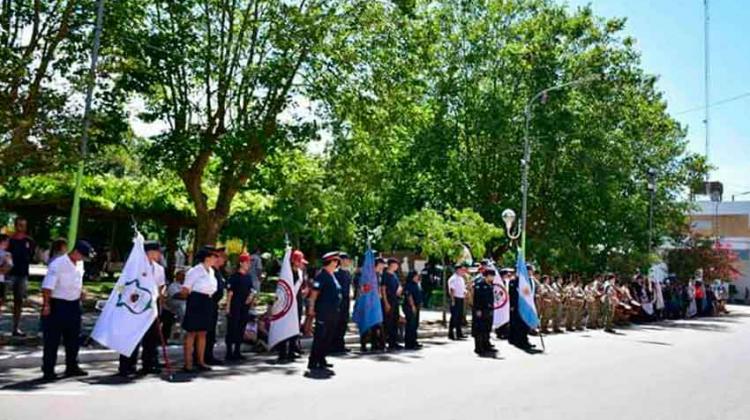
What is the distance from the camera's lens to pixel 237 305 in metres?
12.6

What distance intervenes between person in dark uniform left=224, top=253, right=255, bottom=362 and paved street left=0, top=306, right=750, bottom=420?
481mm

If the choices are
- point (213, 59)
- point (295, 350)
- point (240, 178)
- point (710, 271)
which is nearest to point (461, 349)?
point (295, 350)

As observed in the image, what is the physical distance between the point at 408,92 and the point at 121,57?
9167 millimetres

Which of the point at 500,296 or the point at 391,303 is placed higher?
the point at 500,296

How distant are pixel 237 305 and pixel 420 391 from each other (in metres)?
3.91

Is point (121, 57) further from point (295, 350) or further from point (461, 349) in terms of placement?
point (461, 349)

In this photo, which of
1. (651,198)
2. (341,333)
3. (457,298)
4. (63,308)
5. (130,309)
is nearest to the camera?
(63,308)

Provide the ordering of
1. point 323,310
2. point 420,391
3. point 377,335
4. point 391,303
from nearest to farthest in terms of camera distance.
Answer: point 420,391 → point 323,310 → point 377,335 → point 391,303

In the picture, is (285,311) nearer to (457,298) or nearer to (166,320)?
(166,320)

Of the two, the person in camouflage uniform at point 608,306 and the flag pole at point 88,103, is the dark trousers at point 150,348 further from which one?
the person in camouflage uniform at point 608,306

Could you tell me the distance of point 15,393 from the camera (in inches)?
343

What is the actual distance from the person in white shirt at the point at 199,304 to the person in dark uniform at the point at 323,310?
1.59m

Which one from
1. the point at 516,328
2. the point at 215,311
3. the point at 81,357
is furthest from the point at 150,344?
the point at 516,328

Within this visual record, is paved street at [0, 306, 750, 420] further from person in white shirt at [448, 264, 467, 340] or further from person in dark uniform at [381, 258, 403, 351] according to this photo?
person in white shirt at [448, 264, 467, 340]
